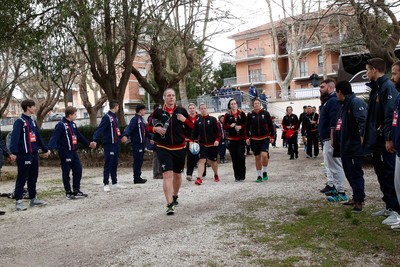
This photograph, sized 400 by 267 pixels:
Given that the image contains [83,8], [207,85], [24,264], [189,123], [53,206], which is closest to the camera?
[24,264]

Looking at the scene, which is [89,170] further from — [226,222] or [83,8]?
[226,222]

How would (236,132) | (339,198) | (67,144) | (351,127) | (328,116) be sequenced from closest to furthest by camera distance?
(351,127) → (339,198) → (328,116) → (67,144) → (236,132)

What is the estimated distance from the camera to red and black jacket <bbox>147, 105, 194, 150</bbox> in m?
7.78

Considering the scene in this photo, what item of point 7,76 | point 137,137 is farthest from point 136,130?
point 7,76

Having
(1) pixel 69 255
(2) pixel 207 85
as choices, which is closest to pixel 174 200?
(1) pixel 69 255

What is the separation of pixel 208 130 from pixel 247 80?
165 ft

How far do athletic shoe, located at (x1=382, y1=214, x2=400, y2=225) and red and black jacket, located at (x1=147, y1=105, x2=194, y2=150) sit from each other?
345 cm

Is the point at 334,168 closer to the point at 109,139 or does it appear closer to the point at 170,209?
the point at 170,209

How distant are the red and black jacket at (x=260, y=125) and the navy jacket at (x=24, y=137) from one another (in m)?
5.05

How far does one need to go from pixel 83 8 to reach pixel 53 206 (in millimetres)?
6941

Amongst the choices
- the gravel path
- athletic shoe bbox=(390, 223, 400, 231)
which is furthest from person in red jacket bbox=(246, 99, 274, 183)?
athletic shoe bbox=(390, 223, 400, 231)

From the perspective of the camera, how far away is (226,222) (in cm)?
692

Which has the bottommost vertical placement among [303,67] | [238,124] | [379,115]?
[238,124]

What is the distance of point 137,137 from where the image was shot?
12633 mm
